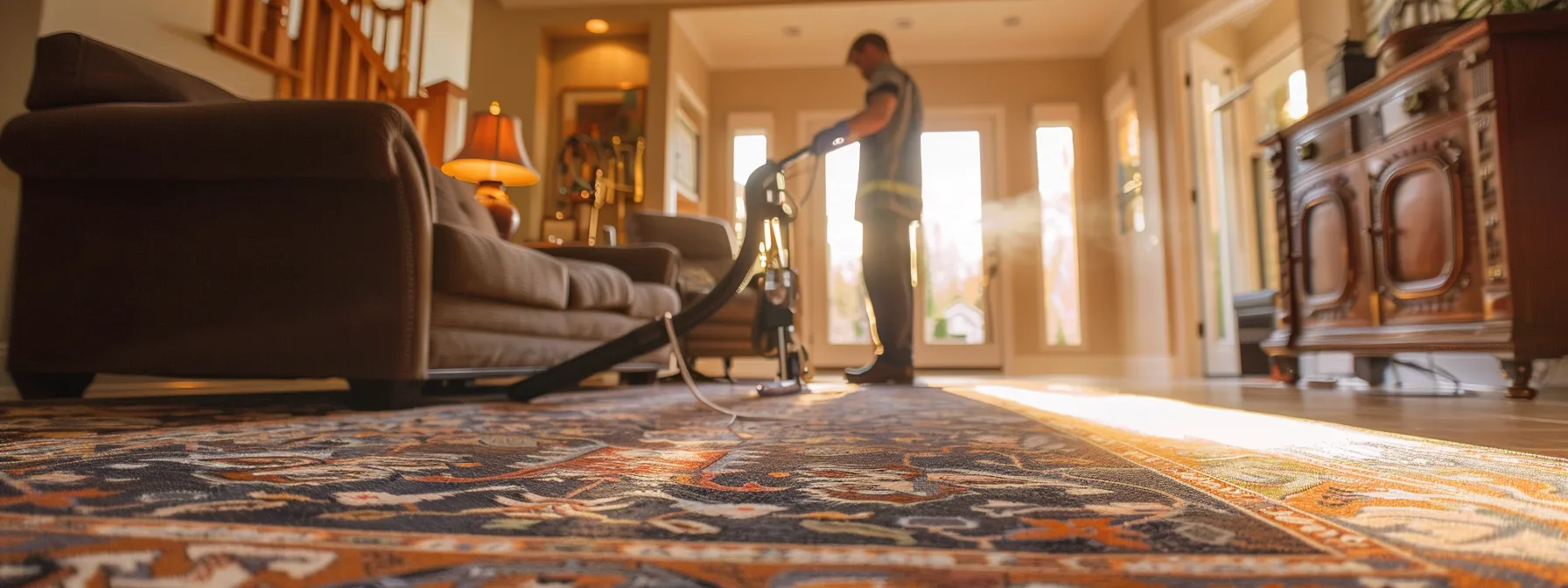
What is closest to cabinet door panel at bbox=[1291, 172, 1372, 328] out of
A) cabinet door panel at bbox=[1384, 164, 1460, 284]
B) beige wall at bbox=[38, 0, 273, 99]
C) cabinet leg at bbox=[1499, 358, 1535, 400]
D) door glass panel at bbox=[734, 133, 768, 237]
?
cabinet door panel at bbox=[1384, 164, 1460, 284]

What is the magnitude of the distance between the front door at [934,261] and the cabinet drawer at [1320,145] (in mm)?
3026

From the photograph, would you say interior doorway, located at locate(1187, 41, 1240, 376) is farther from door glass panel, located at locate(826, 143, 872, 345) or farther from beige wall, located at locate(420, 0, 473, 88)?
beige wall, located at locate(420, 0, 473, 88)

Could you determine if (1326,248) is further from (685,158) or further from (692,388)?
(685,158)

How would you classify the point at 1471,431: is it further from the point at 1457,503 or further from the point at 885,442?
the point at 885,442

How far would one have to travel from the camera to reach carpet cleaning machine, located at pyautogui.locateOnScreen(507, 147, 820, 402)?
176 centimetres

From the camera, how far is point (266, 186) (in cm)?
157

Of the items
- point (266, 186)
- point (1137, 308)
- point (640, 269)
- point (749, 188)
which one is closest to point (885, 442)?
point (749, 188)

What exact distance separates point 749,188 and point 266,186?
102 centimetres

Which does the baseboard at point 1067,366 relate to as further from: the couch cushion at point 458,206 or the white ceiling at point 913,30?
the couch cushion at point 458,206

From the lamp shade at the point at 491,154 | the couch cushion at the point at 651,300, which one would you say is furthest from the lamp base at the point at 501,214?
the couch cushion at the point at 651,300

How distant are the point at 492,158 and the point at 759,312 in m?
1.90

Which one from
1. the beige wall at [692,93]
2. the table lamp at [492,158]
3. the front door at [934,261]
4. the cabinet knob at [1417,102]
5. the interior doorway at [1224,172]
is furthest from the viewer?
the front door at [934,261]

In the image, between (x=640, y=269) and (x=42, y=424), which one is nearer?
(x=42, y=424)

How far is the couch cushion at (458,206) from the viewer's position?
2402mm
